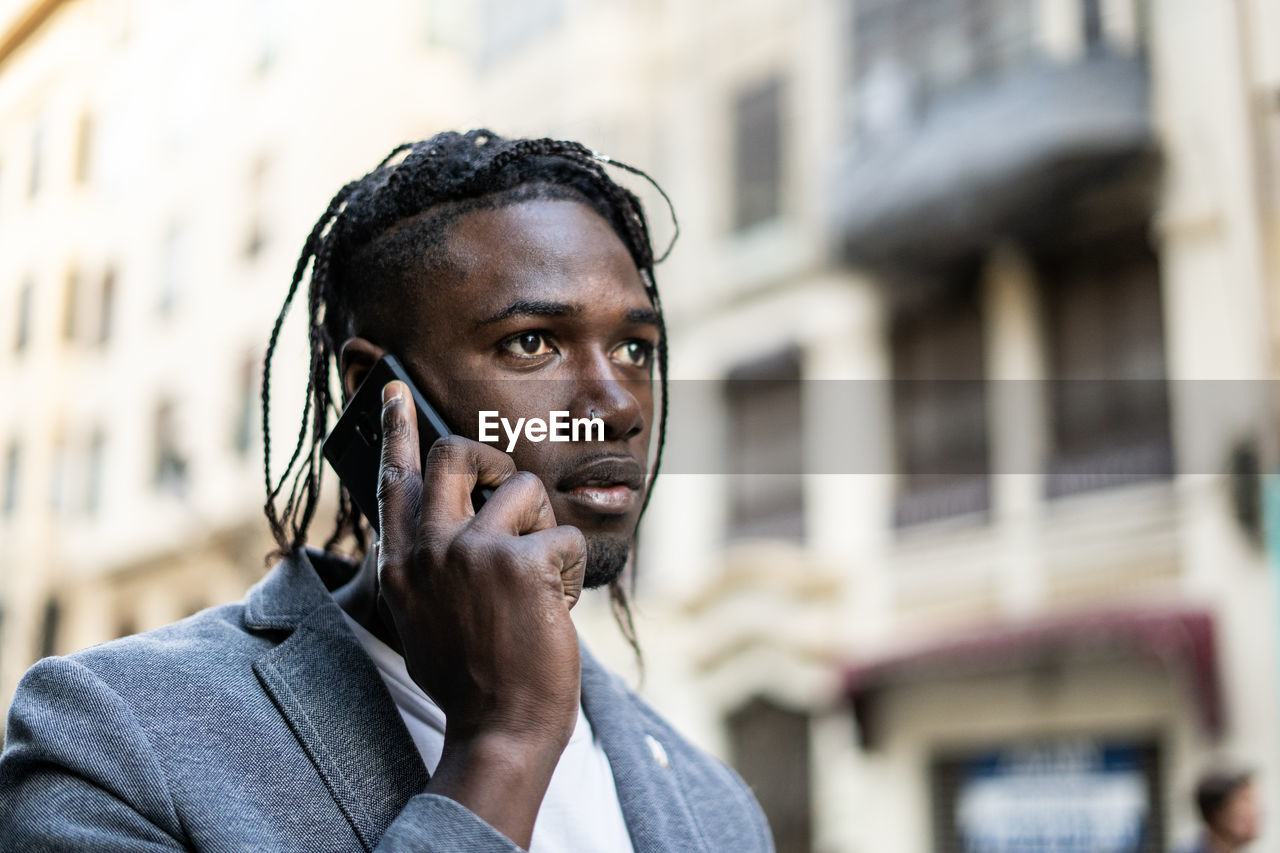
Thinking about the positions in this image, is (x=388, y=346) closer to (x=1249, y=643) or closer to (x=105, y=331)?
(x=1249, y=643)

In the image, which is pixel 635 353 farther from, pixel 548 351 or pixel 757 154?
pixel 757 154

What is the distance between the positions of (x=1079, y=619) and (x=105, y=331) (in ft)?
38.3

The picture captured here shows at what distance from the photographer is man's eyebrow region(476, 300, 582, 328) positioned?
68.8 inches

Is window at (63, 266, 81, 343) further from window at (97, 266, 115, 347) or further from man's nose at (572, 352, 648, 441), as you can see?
man's nose at (572, 352, 648, 441)

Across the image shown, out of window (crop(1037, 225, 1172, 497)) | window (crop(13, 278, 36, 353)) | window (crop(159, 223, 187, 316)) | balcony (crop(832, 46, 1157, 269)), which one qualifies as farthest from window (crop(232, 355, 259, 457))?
window (crop(1037, 225, 1172, 497))

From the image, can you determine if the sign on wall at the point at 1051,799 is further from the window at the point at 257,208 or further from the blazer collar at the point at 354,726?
the window at the point at 257,208

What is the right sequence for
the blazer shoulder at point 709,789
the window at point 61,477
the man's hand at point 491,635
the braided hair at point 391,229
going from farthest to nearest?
the window at point 61,477 → the blazer shoulder at point 709,789 → the braided hair at point 391,229 → the man's hand at point 491,635

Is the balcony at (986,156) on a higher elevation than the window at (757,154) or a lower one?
lower

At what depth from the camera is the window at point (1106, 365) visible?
10406 mm

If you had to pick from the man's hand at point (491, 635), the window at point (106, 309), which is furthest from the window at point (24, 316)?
the man's hand at point (491, 635)

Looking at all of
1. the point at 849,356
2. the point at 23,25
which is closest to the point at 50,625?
the point at 849,356

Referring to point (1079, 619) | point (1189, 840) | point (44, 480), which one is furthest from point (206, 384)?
point (1189, 840)

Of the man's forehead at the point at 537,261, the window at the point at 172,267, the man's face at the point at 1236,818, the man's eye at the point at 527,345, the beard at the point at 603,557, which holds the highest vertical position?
the window at the point at 172,267

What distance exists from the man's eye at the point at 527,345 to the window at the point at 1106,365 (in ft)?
30.7
